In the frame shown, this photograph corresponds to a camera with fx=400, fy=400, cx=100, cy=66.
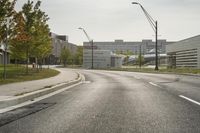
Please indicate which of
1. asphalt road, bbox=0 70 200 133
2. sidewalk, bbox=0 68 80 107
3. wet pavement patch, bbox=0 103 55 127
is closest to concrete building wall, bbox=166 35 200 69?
sidewalk, bbox=0 68 80 107

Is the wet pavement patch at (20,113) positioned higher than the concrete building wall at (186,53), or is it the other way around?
the concrete building wall at (186,53)

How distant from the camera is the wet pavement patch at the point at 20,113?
9008 millimetres

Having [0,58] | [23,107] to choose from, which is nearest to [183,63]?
[0,58]

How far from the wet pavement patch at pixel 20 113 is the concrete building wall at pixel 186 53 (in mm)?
50683

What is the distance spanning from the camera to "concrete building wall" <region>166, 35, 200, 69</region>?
201 ft

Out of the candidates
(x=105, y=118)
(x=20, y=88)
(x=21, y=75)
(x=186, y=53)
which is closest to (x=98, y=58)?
(x=186, y=53)

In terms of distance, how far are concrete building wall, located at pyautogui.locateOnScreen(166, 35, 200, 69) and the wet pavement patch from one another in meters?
50.7

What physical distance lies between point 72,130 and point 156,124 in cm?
179

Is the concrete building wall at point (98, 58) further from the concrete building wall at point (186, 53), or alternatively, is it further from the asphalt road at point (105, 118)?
the asphalt road at point (105, 118)

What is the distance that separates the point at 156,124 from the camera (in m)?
8.08

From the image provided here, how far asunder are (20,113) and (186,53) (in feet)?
197

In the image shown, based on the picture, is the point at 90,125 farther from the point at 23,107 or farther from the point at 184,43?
the point at 184,43

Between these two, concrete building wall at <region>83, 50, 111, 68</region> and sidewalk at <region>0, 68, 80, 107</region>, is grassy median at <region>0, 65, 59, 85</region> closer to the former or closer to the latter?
sidewalk at <region>0, 68, 80, 107</region>

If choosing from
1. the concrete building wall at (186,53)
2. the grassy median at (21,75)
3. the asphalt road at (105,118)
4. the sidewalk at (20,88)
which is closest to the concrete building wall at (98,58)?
the concrete building wall at (186,53)
